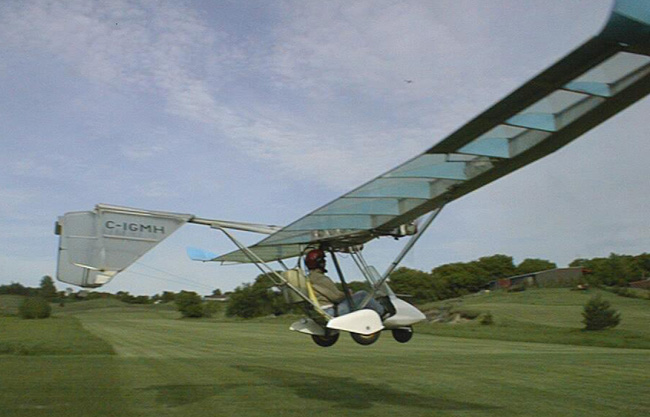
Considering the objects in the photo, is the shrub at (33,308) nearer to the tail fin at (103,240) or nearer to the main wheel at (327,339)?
the tail fin at (103,240)

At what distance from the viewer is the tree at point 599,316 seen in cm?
6109

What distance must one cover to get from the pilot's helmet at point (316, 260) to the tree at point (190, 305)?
4468 inches

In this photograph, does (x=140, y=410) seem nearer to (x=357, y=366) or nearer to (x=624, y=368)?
(x=357, y=366)

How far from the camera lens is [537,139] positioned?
886cm

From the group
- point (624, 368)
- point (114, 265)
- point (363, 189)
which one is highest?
point (363, 189)

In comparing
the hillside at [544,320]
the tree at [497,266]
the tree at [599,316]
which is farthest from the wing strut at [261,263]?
the tree at [497,266]

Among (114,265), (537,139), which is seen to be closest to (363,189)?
(537,139)

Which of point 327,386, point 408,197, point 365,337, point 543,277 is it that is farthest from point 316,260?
point 543,277

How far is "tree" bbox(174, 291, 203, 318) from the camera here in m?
123

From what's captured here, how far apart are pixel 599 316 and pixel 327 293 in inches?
2214

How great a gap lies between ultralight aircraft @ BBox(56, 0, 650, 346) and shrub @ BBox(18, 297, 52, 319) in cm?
9716

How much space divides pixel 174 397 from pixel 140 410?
269 cm

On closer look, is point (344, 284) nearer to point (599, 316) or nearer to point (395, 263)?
point (395, 263)

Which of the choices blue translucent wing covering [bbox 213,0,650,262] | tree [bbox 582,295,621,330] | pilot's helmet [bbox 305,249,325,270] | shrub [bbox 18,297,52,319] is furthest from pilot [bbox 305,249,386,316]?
shrub [bbox 18,297,52,319]
